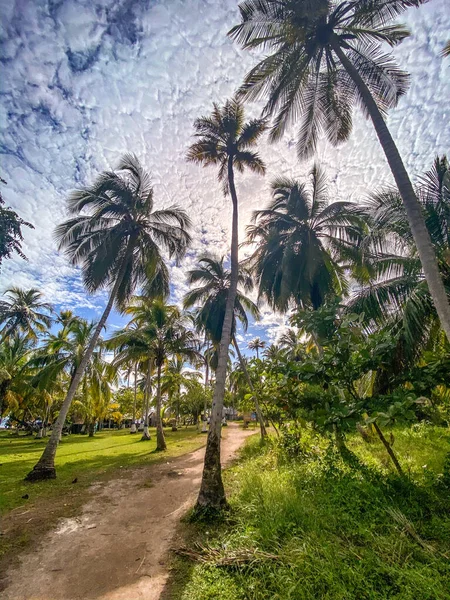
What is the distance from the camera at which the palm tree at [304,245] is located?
1340 centimetres

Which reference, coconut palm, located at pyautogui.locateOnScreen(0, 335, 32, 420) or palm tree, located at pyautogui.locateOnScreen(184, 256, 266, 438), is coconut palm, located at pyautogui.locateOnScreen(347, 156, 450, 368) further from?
coconut palm, located at pyautogui.locateOnScreen(0, 335, 32, 420)

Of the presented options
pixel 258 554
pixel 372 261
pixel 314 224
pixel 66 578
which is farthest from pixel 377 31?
pixel 66 578

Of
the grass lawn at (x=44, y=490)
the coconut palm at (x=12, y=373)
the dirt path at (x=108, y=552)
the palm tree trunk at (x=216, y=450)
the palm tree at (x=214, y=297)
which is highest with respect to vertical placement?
the palm tree at (x=214, y=297)

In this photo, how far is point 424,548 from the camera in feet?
12.6

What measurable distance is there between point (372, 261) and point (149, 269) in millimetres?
9913

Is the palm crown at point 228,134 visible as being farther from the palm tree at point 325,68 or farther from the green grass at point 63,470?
the green grass at point 63,470

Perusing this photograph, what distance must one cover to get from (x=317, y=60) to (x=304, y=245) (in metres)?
7.66

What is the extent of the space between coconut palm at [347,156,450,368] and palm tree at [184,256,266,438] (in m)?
10.1

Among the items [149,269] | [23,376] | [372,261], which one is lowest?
[23,376]

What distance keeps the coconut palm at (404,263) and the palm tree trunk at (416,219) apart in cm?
212

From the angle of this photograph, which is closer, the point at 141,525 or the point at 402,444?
the point at 141,525

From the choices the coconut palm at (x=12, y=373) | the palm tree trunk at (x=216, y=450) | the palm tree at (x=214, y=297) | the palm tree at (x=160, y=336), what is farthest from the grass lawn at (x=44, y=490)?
the coconut palm at (x=12, y=373)

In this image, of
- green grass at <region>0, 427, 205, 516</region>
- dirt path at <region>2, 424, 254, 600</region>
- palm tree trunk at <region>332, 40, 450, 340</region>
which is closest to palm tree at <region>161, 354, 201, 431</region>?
green grass at <region>0, 427, 205, 516</region>

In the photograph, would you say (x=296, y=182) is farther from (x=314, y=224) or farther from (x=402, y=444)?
(x=402, y=444)
